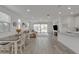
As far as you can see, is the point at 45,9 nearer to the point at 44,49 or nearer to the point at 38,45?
the point at 38,45

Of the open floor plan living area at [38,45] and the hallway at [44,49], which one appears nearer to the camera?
the open floor plan living area at [38,45]

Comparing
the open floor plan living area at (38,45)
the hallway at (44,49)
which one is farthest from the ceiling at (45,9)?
the hallway at (44,49)

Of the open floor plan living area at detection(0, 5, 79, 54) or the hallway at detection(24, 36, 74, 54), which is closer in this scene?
the open floor plan living area at detection(0, 5, 79, 54)

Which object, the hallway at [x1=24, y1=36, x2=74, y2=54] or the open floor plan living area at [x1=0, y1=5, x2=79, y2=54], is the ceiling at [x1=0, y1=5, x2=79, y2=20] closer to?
the open floor plan living area at [x1=0, y1=5, x2=79, y2=54]

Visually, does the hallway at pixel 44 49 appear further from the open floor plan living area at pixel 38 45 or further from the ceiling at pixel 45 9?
the ceiling at pixel 45 9

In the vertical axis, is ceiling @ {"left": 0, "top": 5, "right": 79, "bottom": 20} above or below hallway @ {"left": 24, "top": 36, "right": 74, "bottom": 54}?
above

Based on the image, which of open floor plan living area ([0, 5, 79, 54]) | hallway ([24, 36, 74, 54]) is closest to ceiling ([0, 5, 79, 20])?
open floor plan living area ([0, 5, 79, 54])

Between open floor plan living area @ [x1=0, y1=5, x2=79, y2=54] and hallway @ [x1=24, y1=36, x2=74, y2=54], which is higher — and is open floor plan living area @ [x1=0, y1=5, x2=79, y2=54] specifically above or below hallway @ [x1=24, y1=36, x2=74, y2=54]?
above
